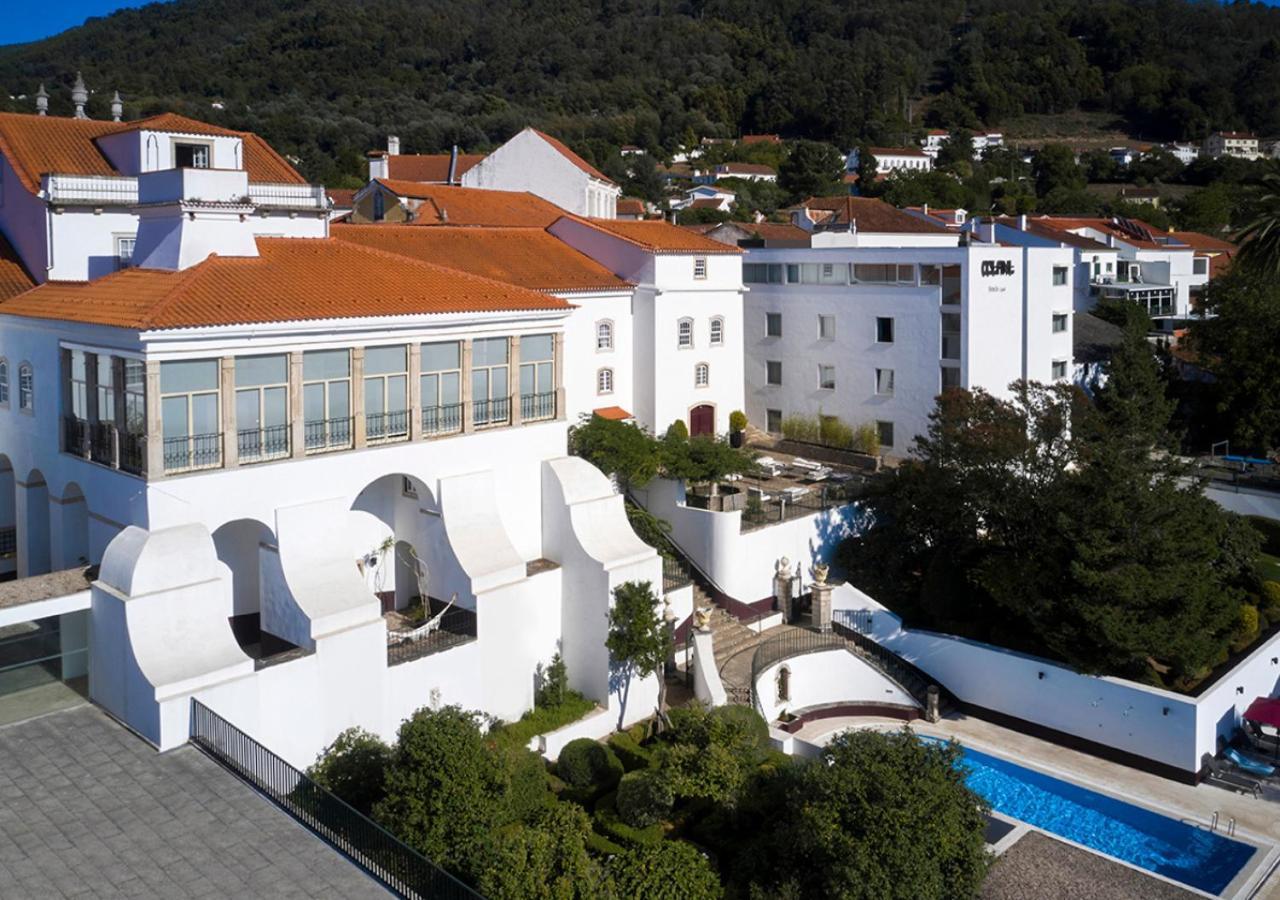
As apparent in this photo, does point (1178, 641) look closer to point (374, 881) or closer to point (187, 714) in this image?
point (374, 881)

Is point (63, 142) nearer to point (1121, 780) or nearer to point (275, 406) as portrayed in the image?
point (275, 406)

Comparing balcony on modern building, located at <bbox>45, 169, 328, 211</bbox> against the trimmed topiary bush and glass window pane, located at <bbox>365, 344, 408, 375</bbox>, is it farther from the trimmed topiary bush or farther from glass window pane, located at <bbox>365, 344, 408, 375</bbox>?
the trimmed topiary bush

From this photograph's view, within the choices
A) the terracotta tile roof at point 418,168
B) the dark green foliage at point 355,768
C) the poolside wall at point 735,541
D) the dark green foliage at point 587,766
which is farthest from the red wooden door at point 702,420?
the terracotta tile roof at point 418,168

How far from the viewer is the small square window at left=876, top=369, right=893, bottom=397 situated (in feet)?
137

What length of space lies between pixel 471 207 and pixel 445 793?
A: 2670 cm

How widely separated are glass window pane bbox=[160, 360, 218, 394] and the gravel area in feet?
54.9

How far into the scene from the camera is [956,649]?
3058cm

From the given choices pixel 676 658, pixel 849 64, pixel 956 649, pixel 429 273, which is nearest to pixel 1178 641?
pixel 956 649

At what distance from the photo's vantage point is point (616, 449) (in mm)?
30984

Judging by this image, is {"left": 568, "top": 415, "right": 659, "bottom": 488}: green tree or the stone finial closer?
{"left": 568, "top": 415, "right": 659, "bottom": 488}: green tree

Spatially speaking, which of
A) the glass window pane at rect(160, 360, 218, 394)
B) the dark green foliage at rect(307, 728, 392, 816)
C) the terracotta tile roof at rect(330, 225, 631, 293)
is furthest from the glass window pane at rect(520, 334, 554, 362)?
the dark green foliage at rect(307, 728, 392, 816)

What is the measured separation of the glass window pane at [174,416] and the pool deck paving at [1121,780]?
52.9ft

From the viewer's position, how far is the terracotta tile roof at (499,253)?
107 ft

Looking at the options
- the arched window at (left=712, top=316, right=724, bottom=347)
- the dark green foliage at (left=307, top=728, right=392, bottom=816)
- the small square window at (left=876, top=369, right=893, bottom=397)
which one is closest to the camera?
the dark green foliage at (left=307, top=728, right=392, bottom=816)
